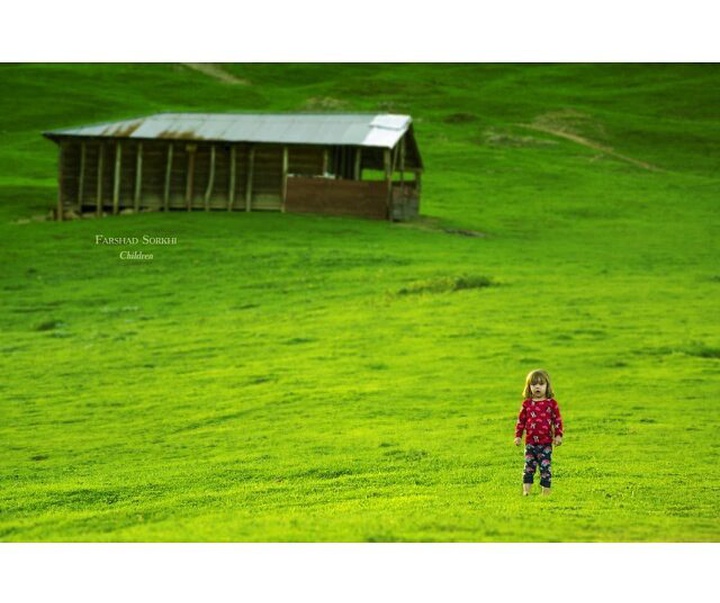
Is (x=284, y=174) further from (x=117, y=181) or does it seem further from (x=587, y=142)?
(x=587, y=142)

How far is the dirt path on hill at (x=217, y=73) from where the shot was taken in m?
73.6

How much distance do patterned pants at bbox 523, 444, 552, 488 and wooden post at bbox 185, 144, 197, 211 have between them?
40305 millimetres

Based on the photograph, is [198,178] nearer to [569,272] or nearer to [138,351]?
[569,272]

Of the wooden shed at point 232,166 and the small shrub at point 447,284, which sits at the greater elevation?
the wooden shed at point 232,166

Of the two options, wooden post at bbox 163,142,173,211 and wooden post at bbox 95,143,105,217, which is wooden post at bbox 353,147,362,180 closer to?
wooden post at bbox 163,142,173,211

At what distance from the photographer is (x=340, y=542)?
14.0 metres

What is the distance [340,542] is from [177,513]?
295 centimetres

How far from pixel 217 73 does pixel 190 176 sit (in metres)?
23.8

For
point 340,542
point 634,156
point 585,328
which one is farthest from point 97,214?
point 340,542

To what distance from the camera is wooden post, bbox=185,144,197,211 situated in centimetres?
5331

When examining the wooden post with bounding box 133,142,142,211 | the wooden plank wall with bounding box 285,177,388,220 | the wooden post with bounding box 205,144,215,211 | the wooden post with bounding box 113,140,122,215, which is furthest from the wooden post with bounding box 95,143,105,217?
the wooden plank wall with bounding box 285,177,388,220

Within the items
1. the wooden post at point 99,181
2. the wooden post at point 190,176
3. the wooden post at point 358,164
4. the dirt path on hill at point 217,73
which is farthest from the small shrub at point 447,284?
the dirt path on hill at point 217,73

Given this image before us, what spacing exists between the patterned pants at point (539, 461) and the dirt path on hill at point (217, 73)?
57151mm

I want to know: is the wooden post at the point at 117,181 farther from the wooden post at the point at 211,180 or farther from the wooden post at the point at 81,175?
the wooden post at the point at 211,180
